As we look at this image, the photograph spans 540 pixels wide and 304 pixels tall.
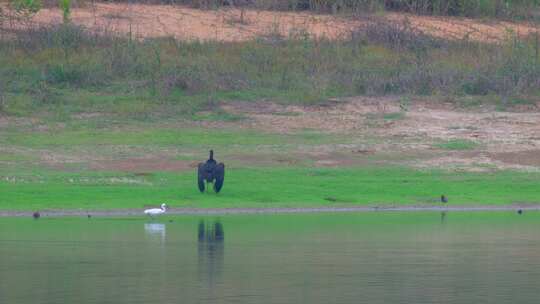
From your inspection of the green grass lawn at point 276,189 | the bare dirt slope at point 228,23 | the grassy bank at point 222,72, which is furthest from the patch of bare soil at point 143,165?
the bare dirt slope at point 228,23

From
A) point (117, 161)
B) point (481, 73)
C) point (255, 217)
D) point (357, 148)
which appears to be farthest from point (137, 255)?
point (481, 73)

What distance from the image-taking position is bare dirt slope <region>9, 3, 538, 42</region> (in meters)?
33.9

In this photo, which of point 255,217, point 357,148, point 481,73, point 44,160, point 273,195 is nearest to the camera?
point 255,217

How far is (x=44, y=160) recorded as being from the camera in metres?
24.7

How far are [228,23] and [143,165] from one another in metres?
10.9

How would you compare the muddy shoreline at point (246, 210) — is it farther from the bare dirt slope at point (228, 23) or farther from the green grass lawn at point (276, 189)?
the bare dirt slope at point (228, 23)

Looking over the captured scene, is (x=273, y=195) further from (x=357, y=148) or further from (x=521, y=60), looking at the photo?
(x=521, y=60)

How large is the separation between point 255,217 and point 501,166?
20.2ft

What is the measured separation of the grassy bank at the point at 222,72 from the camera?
2948 cm

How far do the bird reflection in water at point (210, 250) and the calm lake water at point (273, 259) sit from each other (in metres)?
0.01

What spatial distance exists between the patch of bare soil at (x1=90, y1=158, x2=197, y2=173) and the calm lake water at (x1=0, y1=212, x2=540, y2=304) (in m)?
3.17

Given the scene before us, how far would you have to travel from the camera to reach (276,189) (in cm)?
2319

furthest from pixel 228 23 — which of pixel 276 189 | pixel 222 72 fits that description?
pixel 276 189

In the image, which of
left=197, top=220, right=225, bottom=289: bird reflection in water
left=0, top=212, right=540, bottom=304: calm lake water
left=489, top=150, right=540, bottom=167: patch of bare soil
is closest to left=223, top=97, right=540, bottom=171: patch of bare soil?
left=489, top=150, right=540, bottom=167: patch of bare soil
